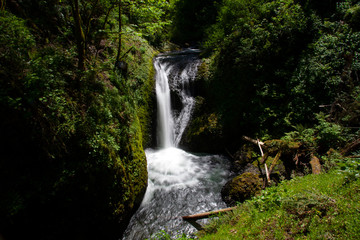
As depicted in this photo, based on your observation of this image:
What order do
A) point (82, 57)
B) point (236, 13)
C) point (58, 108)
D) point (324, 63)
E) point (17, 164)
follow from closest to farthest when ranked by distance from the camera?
point (17, 164) → point (58, 108) → point (82, 57) → point (324, 63) → point (236, 13)

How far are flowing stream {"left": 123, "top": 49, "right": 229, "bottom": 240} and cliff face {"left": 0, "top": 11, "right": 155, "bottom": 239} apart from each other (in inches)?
32.3

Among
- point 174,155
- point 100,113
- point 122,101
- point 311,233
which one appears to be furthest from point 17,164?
point 174,155

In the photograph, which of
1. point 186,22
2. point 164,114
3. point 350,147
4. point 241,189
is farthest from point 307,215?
point 186,22

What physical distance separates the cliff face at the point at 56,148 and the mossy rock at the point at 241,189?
3321 millimetres

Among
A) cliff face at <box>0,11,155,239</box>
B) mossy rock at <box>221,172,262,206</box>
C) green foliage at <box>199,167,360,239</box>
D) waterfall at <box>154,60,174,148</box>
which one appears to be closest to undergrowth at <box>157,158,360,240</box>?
green foliage at <box>199,167,360,239</box>

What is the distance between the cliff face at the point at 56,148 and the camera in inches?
122

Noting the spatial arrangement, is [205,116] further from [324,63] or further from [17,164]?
[17,164]

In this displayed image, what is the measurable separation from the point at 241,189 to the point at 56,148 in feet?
18.5

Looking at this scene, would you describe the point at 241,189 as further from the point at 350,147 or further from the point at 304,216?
the point at 350,147

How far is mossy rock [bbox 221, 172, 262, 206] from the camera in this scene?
5.81 meters

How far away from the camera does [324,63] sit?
26.3ft

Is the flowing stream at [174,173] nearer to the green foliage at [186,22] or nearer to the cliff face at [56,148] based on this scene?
the cliff face at [56,148]

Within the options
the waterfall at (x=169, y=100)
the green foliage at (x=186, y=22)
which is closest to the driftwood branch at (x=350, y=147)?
the waterfall at (x=169, y=100)

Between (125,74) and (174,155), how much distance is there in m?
4.92
